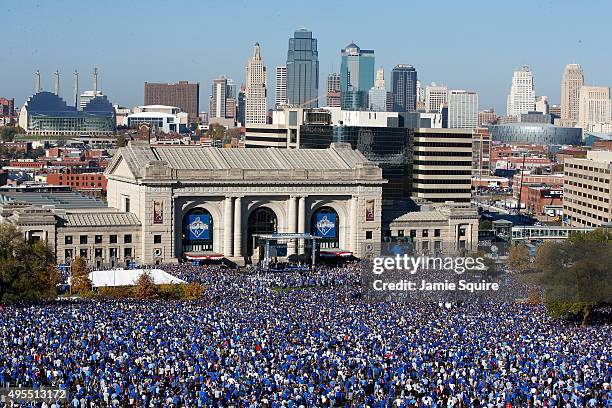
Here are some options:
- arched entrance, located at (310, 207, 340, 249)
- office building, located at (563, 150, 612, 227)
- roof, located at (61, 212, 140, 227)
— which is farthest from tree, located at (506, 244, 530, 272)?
office building, located at (563, 150, 612, 227)

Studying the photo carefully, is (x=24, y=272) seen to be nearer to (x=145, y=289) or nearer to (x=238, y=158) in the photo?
(x=145, y=289)

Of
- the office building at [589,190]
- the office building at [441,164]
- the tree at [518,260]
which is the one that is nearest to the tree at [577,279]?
the tree at [518,260]

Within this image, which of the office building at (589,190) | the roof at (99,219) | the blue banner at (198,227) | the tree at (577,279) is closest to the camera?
the tree at (577,279)

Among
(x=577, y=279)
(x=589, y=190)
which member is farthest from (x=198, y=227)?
(x=589, y=190)

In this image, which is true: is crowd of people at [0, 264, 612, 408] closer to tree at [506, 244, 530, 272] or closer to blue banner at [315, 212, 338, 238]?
tree at [506, 244, 530, 272]

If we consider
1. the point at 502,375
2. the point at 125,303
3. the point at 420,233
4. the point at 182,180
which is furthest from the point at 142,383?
the point at 420,233

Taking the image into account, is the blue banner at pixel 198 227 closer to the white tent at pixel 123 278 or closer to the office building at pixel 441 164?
the white tent at pixel 123 278

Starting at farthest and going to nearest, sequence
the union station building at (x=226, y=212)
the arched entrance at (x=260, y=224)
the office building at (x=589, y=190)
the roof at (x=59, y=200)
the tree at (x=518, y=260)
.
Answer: the office building at (x=589, y=190) < the roof at (x=59, y=200) < the arched entrance at (x=260, y=224) < the union station building at (x=226, y=212) < the tree at (x=518, y=260)

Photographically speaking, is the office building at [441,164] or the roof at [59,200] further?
the office building at [441,164]
